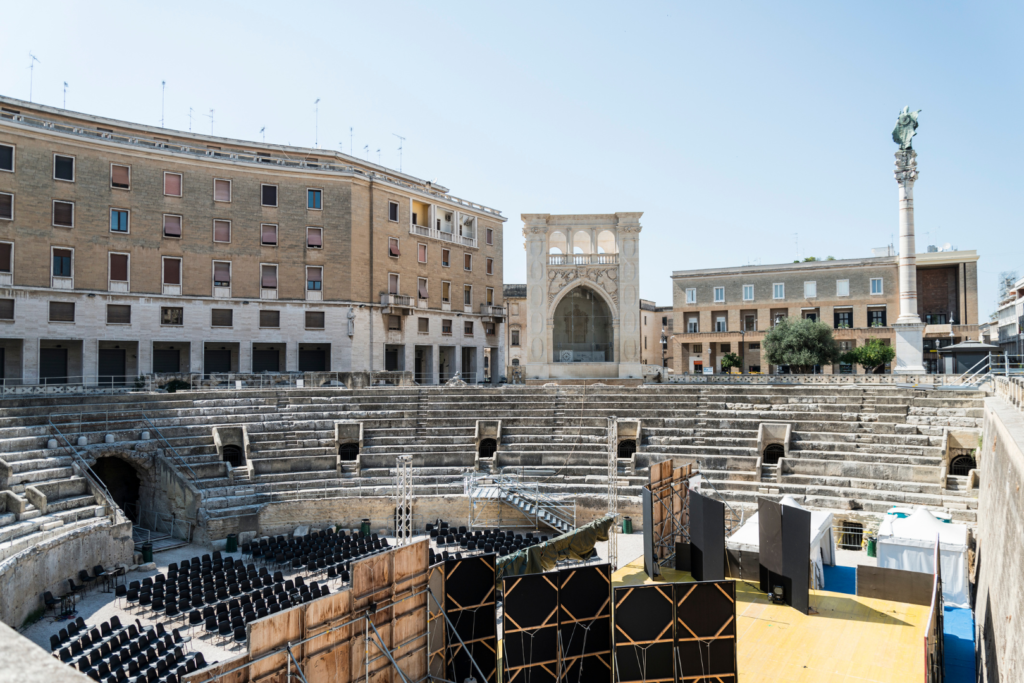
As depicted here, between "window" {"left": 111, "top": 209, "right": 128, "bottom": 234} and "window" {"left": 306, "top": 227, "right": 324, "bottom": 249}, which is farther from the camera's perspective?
"window" {"left": 306, "top": 227, "right": 324, "bottom": 249}

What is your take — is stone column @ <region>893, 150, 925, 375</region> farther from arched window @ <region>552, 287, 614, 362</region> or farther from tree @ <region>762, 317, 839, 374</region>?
arched window @ <region>552, 287, 614, 362</region>

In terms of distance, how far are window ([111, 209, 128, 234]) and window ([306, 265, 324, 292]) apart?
8820 millimetres

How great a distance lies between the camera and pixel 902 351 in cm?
2903

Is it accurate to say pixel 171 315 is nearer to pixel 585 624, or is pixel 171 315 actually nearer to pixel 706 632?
pixel 585 624

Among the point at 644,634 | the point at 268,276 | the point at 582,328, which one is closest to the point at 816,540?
the point at 644,634

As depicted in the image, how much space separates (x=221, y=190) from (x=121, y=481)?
54.5ft

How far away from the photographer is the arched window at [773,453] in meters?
A: 24.2

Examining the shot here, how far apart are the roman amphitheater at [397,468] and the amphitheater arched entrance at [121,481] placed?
55mm

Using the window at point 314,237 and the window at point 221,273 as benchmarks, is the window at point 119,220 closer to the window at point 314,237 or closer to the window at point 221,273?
the window at point 221,273

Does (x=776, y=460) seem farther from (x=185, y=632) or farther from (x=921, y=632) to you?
(x=185, y=632)

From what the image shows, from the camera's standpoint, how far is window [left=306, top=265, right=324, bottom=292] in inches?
1439

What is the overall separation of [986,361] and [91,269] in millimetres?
40084

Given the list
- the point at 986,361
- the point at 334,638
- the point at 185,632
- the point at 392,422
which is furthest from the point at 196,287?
the point at 986,361

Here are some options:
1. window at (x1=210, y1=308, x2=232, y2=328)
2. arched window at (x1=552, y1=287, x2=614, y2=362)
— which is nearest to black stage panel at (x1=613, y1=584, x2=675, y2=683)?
arched window at (x1=552, y1=287, x2=614, y2=362)
